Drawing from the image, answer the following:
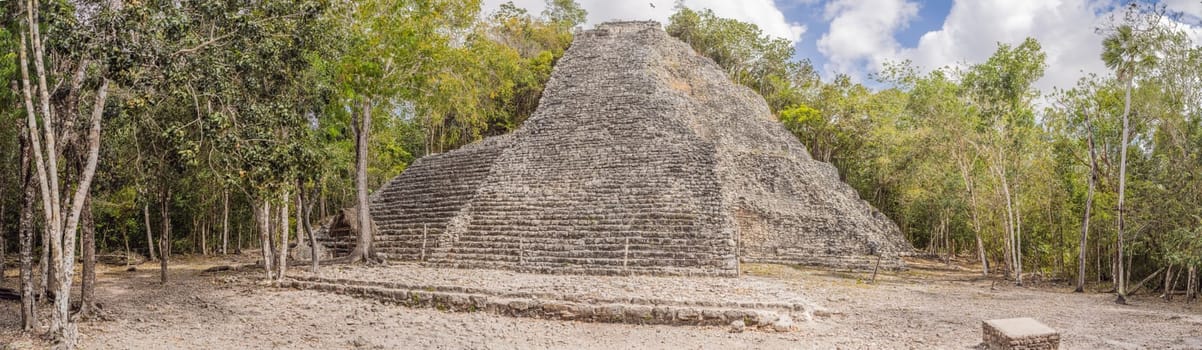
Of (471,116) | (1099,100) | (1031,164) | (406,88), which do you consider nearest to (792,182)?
(1031,164)

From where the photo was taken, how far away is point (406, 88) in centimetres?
1445

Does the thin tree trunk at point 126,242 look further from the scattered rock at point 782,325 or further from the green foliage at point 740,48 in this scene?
the green foliage at point 740,48

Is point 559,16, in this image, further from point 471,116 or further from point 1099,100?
point 1099,100

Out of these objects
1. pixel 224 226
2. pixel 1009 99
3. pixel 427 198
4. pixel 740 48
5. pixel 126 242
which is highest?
pixel 740 48

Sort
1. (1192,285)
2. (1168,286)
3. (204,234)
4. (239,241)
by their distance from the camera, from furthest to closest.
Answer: (239,241) < (204,234) < (1168,286) < (1192,285)

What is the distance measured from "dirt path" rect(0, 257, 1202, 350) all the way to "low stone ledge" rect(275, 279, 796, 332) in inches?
7.0

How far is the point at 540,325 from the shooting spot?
27.5 ft

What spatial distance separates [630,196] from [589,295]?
265 inches

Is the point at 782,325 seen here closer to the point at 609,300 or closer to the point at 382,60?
the point at 609,300

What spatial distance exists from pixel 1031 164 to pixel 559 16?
73.9 ft

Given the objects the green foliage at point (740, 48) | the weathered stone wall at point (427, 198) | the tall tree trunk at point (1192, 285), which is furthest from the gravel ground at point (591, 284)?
the green foliage at point (740, 48)


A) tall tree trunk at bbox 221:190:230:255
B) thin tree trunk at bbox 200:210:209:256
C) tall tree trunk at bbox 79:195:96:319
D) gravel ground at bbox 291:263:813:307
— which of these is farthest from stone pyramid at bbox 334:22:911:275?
tall tree trunk at bbox 79:195:96:319

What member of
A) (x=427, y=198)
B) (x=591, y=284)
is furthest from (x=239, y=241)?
(x=591, y=284)

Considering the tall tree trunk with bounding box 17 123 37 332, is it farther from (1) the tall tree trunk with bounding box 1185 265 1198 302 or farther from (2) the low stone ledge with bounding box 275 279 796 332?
(1) the tall tree trunk with bounding box 1185 265 1198 302
